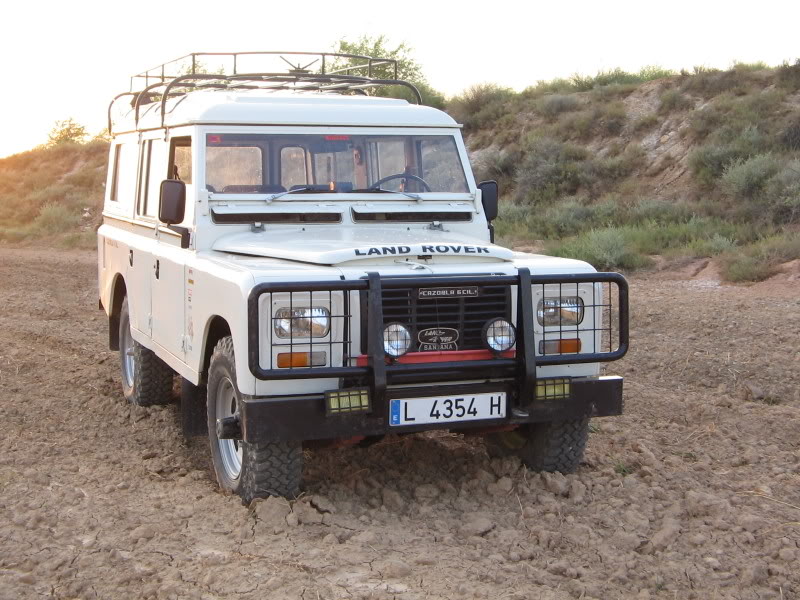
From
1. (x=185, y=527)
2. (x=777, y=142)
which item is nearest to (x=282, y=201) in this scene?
(x=185, y=527)

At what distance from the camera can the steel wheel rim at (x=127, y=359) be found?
7.44m

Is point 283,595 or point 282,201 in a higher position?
point 282,201

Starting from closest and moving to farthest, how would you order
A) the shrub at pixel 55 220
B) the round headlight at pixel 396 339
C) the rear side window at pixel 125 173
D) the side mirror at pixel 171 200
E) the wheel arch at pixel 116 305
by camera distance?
1. the round headlight at pixel 396 339
2. the side mirror at pixel 171 200
3. the rear side window at pixel 125 173
4. the wheel arch at pixel 116 305
5. the shrub at pixel 55 220

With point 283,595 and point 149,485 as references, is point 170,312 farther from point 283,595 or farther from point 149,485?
point 283,595

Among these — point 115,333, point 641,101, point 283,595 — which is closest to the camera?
point 283,595

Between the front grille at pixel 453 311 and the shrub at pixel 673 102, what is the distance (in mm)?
19564

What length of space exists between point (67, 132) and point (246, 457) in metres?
43.0

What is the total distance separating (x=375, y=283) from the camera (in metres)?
4.49

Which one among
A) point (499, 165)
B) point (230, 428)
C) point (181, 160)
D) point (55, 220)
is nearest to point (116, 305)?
point (181, 160)

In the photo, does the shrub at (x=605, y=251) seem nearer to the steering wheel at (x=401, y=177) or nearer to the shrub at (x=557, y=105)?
the steering wheel at (x=401, y=177)

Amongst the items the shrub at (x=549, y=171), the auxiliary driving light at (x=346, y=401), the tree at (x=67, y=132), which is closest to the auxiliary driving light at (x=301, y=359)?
the auxiliary driving light at (x=346, y=401)

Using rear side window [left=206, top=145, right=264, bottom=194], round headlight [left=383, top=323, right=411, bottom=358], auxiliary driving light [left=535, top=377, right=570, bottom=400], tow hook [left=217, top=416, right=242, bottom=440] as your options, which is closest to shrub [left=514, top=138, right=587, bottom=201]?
rear side window [left=206, top=145, right=264, bottom=194]

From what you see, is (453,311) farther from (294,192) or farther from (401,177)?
(401,177)

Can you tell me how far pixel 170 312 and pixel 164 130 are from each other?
1.29 meters
